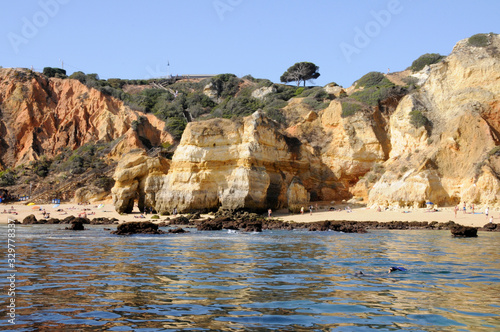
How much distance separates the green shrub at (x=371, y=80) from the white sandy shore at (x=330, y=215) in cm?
2328

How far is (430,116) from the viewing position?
3825cm

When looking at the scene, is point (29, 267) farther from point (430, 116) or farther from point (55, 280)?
point (430, 116)

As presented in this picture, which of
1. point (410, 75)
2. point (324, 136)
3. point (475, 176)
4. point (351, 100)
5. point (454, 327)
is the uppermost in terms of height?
point (410, 75)

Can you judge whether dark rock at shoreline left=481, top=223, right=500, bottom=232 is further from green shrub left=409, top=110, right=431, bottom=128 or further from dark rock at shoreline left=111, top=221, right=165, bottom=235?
dark rock at shoreline left=111, top=221, right=165, bottom=235

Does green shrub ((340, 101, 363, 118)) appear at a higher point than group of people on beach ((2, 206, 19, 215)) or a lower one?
higher

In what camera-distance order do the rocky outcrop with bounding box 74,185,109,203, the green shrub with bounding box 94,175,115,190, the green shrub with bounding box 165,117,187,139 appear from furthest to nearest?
the green shrub with bounding box 165,117,187,139, the green shrub with bounding box 94,175,115,190, the rocky outcrop with bounding box 74,185,109,203

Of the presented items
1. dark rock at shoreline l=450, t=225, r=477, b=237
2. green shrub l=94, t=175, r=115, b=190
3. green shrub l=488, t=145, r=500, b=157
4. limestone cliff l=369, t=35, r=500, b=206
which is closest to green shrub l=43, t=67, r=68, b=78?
green shrub l=94, t=175, r=115, b=190

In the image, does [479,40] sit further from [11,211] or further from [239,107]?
[11,211]

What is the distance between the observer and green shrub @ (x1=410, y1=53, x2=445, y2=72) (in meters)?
59.6

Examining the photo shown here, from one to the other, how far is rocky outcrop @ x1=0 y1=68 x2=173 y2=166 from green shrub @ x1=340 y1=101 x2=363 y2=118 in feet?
78.6

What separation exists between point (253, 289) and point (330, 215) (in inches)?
982

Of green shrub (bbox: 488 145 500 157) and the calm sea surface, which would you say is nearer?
the calm sea surface

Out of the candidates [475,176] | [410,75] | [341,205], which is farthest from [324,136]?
[410,75]

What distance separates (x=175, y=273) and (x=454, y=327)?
6337 mm
